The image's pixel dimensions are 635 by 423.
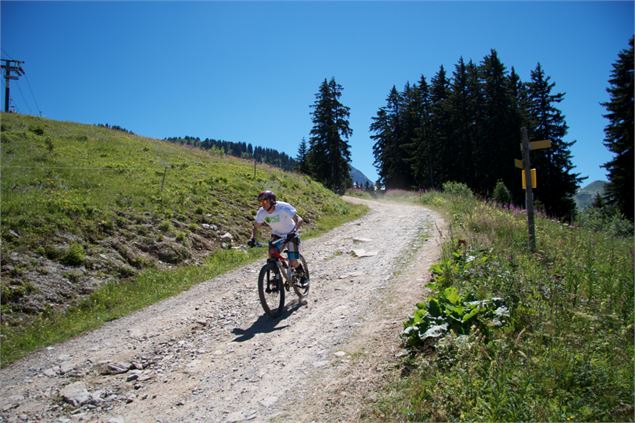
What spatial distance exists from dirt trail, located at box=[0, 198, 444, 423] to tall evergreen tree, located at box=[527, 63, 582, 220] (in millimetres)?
36573

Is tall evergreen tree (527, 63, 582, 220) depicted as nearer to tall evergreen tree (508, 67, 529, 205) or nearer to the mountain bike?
tall evergreen tree (508, 67, 529, 205)

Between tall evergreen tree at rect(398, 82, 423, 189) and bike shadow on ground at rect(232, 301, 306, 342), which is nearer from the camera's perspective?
bike shadow on ground at rect(232, 301, 306, 342)

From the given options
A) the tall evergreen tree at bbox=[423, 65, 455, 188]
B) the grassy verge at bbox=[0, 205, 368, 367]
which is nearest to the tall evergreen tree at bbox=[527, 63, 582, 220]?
the tall evergreen tree at bbox=[423, 65, 455, 188]

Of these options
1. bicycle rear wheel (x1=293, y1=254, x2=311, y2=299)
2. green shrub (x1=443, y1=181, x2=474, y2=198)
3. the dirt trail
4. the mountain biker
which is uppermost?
green shrub (x1=443, y1=181, x2=474, y2=198)

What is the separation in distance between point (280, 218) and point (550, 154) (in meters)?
41.5

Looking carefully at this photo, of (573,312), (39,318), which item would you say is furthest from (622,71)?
(39,318)

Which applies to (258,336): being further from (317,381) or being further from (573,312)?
(573,312)

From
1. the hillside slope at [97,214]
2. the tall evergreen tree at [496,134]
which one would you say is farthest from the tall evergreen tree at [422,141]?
the hillside slope at [97,214]

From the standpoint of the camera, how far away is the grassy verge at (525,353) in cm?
324

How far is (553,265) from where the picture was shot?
23.6ft

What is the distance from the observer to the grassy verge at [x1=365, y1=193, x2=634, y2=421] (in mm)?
3236

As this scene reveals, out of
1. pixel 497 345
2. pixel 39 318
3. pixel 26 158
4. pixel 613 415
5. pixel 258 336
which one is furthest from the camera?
pixel 26 158

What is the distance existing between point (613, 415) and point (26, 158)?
68.9 feet

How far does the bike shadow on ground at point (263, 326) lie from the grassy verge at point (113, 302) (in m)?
3.45
